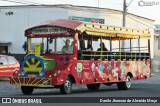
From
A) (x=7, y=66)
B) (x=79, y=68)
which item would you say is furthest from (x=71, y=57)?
(x=7, y=66)

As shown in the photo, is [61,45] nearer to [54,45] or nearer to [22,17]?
[54,45]

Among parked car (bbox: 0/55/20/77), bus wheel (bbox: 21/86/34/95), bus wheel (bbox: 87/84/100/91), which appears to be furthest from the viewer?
parked car (bbox: 0/55/20/77)

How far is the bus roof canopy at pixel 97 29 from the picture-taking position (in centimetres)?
1967

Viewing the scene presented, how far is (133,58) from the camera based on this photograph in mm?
24469

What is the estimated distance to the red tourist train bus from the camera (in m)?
18.7

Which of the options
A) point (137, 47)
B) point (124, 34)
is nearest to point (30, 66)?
point (124, 34)

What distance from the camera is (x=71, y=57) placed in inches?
762

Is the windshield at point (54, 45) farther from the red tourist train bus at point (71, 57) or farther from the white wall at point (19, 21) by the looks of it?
the white wall at point (19, 21)

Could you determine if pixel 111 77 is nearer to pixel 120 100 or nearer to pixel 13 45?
pixel 120 100

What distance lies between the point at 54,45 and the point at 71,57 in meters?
1.10

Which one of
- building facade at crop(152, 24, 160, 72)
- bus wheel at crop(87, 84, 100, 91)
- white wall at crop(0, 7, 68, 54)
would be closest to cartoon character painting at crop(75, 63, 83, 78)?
bus wheel at crop(87, 84, 100, 91)

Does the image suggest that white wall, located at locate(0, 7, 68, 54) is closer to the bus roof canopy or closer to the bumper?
the bus roof canopy

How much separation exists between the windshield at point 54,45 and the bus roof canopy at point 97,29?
1.81ft

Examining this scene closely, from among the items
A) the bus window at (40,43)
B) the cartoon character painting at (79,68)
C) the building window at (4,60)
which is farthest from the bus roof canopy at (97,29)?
the building window at (4,60)
